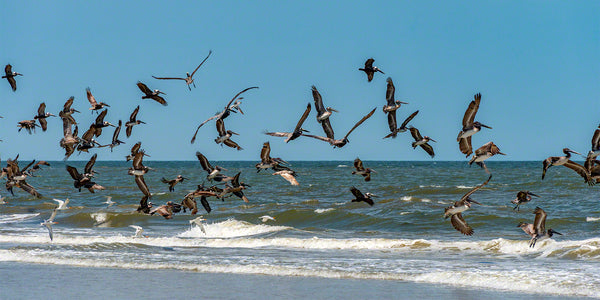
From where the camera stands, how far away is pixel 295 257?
1905 cm

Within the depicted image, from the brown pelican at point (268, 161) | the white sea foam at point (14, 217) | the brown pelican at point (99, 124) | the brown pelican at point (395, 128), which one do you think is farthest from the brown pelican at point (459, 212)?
the white sea foam at point (14, 217)

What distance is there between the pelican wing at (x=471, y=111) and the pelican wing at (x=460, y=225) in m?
2.03

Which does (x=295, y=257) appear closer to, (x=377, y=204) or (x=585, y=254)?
(x=585, y=254)

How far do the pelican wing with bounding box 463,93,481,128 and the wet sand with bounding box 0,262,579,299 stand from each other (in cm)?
313

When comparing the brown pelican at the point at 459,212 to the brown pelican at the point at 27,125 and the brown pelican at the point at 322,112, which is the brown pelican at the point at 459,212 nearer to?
the brown pelican at the point at 322,112

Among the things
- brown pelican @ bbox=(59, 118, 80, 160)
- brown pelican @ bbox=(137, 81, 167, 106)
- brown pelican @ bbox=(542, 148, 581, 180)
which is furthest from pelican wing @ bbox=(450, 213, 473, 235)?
brown pelican @ bbox=(59, 118, 80, 160)

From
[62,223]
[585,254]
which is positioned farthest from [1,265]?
[62,223]

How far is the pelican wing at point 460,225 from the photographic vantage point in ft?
50.9

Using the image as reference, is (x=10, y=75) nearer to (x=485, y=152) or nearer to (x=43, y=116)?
(x=43, y=116)

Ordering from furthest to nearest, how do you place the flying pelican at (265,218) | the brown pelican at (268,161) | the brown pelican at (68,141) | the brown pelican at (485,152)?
1. the flying pelican at (265,218)
2. the brown pelican at (68,141)
3. the brown pelican at (268,161)
4. the brown pelican at (485,152)

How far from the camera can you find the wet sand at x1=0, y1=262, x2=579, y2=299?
526 inches

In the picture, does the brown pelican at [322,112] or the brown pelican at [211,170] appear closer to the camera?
the brown pelican at [322,112]

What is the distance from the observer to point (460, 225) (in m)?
15.9

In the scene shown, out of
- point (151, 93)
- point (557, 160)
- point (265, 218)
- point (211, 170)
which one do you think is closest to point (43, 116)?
Answer: point (151, 93)
